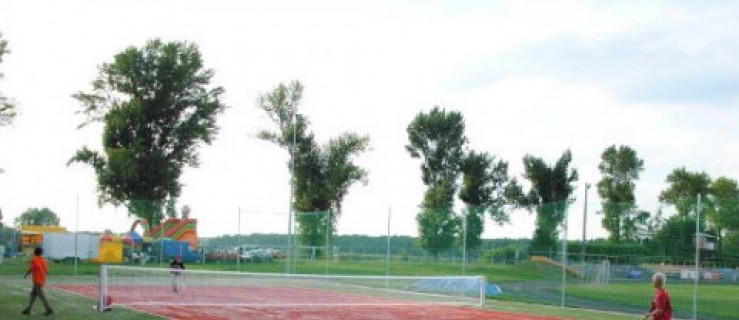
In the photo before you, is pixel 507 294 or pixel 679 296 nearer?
pixel 679 296

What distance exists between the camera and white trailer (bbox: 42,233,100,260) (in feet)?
155

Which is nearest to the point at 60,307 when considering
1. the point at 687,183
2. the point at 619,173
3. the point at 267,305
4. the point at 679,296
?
the point at 267,305

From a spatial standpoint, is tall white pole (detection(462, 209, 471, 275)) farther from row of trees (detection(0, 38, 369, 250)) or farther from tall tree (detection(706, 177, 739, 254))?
row of trees (detection(0, 38, 369, 250))

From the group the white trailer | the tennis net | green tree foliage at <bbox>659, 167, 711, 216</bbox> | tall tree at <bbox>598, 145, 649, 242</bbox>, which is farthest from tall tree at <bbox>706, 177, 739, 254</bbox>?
green tree foliage at <bbox>659, 167, 711, 216</bbox>

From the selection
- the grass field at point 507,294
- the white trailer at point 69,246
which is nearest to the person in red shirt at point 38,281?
the grass field at point 507,294

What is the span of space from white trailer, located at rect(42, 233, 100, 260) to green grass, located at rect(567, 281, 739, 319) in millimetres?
27076

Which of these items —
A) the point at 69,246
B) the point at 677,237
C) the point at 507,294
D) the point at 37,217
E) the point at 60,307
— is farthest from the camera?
the point at 37,217

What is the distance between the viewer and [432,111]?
7606 cm

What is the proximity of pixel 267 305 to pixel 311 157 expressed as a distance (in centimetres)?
4850

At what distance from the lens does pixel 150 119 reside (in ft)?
196

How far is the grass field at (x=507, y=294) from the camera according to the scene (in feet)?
69.5

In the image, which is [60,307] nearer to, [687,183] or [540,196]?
[540,196]

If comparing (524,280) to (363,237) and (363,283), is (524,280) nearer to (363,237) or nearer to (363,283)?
(363,283)

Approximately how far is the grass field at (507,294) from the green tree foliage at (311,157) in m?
27.5
